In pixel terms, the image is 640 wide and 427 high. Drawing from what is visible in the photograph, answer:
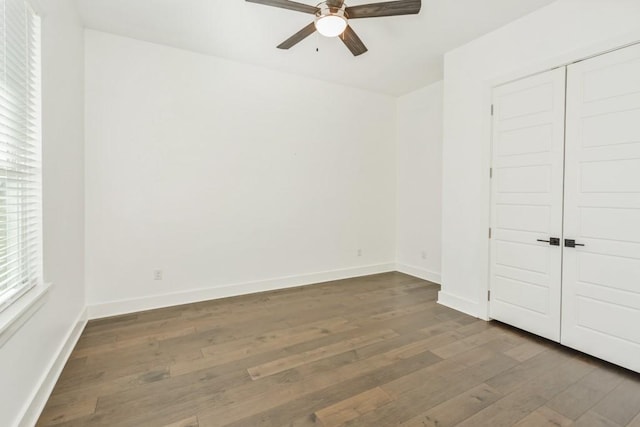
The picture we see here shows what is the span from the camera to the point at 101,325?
2.88 meters

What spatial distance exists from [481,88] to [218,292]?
12.6 feet

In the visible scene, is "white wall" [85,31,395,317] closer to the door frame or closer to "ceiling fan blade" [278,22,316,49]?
"ceiling fan blade" [278,22,316,49]

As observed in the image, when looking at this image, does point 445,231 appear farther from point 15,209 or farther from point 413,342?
point 15,209

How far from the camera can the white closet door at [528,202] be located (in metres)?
2.54

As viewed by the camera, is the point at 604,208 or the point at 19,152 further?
the point at 604,208

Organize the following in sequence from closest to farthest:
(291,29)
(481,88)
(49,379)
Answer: (49,379)
(291,29)
(481,88)

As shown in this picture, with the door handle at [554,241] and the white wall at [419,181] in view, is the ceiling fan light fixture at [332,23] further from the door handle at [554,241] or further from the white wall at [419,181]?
the white wall at [419,181]

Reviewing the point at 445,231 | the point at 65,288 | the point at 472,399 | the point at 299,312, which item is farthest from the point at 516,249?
the point at 65,288

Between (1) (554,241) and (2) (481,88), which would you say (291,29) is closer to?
(2) (481,88)

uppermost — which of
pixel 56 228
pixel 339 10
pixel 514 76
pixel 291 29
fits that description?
pixel 291 29

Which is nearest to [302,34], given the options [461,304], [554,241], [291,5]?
[291,5]

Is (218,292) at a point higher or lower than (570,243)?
lower

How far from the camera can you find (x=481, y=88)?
10.1 ft

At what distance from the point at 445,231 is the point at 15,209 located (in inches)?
147
